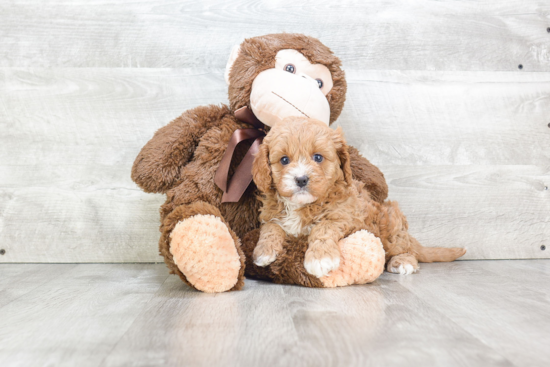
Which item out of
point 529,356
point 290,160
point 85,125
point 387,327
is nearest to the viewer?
point 529,356

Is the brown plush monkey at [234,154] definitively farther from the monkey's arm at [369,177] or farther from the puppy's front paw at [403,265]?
the puppy's front paw at [403,265]

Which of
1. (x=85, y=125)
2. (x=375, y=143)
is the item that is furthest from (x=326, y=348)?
(x=85, y=125)

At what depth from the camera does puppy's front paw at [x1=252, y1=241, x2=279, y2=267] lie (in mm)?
1003

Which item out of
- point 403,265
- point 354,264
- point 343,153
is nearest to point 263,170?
point 343,153

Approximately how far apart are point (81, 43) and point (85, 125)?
0.81 ft

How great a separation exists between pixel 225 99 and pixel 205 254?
0.61 m

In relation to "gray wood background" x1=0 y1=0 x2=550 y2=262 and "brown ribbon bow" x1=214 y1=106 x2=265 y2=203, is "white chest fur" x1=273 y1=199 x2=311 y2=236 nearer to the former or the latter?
"brown ribbon bow" x1=214 y1=106 x2=265 y2=203

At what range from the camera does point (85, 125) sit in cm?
137

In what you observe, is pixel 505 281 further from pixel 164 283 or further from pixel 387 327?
pixel 164 283

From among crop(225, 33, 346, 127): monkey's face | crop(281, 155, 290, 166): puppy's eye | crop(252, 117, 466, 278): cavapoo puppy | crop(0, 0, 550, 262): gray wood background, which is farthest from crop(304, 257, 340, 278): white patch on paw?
crop(0, 0, 550, 262): gray wood background

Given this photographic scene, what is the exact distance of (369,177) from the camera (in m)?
1.18

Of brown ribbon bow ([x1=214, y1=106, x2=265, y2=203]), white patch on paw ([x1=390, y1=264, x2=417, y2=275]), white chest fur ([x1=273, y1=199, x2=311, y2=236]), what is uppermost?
brown ribbon bow ([x1=214, y1=106, x2=265, y2=203])

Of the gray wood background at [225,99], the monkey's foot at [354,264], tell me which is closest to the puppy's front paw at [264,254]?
the monkey's foot at [354,264]

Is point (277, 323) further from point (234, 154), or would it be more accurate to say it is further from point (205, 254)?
point (234, 154)
